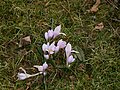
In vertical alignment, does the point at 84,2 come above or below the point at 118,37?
above

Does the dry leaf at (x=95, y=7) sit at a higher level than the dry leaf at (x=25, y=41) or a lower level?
higher

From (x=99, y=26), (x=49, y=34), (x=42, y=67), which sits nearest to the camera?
(x=42, y=67)

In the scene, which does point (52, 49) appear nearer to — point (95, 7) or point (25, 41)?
point (25, 41)

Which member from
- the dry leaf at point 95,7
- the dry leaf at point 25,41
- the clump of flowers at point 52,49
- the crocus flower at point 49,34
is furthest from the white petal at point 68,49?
the dry leaf at point 95,7

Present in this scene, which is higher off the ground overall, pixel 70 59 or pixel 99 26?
pixel 99 26

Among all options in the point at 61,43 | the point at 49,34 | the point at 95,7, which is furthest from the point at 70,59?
the point at 95,7

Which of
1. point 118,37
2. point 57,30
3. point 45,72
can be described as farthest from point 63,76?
point 118,37

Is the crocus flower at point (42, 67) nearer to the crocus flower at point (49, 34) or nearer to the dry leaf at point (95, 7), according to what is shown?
the crocus flower at point (49, 34)

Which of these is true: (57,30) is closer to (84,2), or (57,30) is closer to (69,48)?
(69,48)
